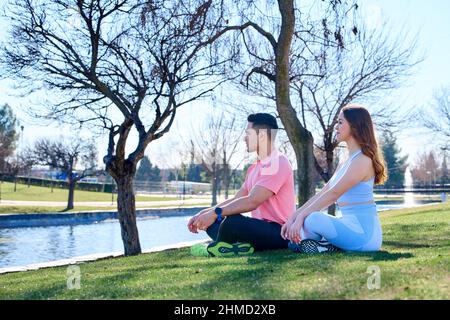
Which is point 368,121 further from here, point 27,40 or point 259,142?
point 27,40

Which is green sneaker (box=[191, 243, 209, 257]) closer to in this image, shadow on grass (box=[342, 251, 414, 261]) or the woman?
the woman

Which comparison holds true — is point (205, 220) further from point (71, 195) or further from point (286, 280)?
point (71, 195)

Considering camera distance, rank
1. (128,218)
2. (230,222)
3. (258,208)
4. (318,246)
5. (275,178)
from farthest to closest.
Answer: (128,218) → (258,208) → (275,178) → (230,222) → (318,246)

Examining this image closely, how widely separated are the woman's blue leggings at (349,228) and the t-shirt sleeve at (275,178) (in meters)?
0.54

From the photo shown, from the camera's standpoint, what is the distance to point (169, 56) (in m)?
12.4

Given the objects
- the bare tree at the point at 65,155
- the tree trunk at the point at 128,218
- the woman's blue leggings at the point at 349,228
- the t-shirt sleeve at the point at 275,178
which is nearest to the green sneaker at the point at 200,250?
the t-shirt sleeve at the point at 275,178

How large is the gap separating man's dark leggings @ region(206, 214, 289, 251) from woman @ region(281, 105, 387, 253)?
454mm

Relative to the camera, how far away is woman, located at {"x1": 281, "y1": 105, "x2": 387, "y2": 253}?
432 cm

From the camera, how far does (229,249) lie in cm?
499

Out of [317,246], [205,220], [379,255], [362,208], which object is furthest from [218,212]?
[379,255]

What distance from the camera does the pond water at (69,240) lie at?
15.2 m

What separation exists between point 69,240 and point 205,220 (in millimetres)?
15880

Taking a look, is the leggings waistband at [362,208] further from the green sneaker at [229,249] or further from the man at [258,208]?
the green sneaker at [229,249]

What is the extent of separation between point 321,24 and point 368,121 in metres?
6.71
